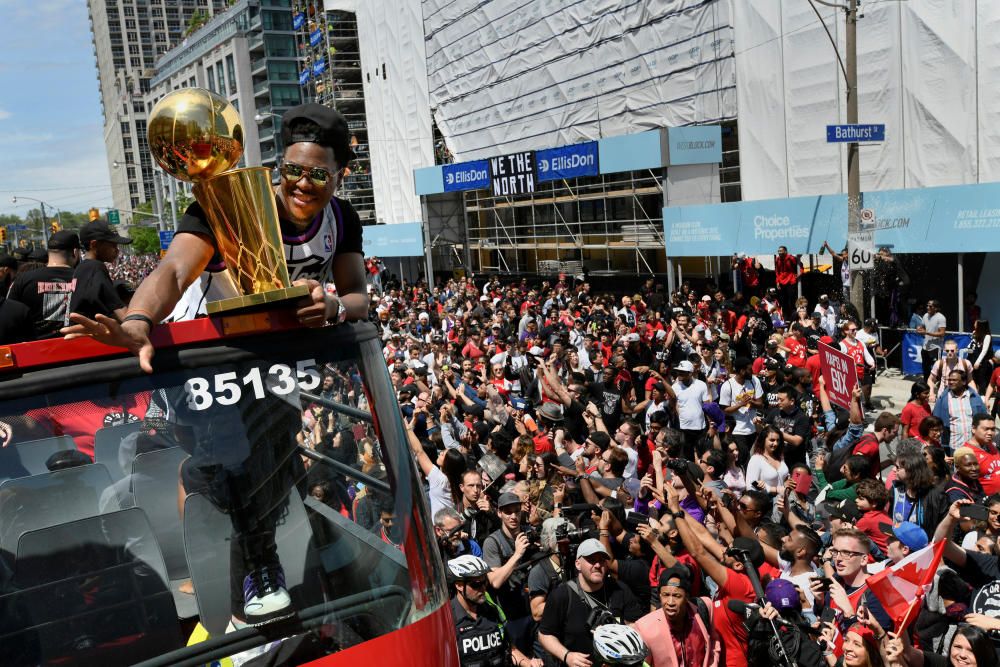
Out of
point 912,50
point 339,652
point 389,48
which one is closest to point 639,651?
point 339,652

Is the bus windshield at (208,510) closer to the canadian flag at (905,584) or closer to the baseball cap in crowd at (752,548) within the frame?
the canadian flag at (905,584)

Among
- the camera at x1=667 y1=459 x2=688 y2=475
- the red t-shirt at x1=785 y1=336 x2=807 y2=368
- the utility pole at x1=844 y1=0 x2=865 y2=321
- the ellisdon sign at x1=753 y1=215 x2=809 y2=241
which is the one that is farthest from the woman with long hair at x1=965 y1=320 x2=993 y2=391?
the camera at x1=667 y1=459 x2=688 y2=475

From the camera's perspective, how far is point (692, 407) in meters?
10.3

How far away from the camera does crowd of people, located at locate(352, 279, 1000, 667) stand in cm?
509

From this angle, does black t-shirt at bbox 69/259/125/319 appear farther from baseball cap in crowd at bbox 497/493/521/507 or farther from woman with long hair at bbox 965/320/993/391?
woman with long hair at bbox 965/320/993/391

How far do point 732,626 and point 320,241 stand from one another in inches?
128

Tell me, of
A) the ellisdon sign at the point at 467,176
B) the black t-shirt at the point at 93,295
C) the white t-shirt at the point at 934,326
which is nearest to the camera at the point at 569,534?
the black t-shirt at the point at 93,295

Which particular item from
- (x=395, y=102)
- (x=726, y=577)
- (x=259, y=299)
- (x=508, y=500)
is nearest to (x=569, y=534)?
(x=508, y=500)

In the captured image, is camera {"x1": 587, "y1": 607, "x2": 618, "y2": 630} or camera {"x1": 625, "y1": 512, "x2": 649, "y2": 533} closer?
camera {"x1": 587, "y1": 607, "x2": 618, "y2": 630}

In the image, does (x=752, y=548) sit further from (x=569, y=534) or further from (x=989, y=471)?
(x=989, y=471)

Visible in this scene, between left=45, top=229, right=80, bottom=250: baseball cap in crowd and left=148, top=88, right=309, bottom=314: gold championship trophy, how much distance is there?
2.78m

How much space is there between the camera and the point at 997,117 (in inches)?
671

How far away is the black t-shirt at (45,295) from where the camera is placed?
5.50 metres

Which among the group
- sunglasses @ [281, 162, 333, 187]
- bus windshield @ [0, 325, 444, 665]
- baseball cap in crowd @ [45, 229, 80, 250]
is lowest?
bus windshield @ [0, 325, 444, 665]
